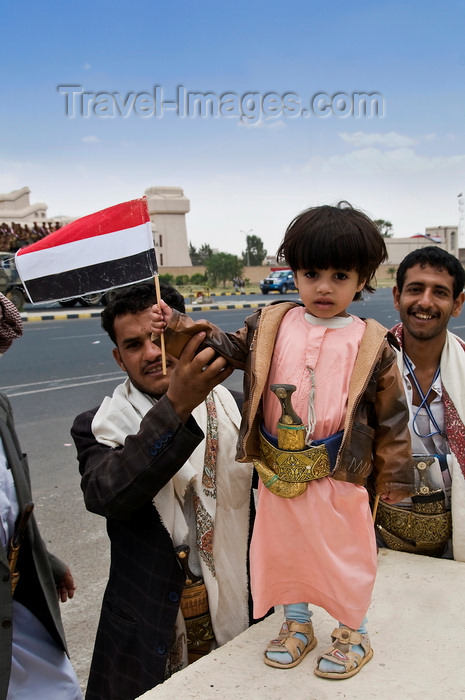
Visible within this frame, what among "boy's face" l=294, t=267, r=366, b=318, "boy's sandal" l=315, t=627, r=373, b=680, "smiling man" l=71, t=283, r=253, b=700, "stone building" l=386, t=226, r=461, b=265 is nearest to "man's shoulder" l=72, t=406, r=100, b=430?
"smiling man" l=71, t=283, r=253, b=700

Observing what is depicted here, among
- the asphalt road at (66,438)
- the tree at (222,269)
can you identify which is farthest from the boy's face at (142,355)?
the tree at (222,269)

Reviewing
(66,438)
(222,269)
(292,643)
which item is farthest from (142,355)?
(222,269)

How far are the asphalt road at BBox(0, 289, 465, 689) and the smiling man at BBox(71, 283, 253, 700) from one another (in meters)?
1.35

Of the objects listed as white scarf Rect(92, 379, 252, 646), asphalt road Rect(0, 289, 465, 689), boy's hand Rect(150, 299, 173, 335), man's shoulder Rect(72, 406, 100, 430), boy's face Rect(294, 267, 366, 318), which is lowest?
asphalt road Rect(0, 289, 465, 689)

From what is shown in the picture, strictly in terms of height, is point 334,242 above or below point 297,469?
above

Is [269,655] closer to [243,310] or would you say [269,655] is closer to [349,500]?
[349,500]

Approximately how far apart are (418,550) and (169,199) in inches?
1942

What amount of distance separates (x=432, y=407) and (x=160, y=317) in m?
1.26

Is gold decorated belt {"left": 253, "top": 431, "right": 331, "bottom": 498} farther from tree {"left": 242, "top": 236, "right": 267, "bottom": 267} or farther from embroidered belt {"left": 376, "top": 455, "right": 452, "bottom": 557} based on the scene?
tree {"left": 242, "top": 236, "right": 267, "bottom": 267}

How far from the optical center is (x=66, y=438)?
629cm

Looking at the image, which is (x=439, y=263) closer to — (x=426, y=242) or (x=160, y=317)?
(x=160, y=317)

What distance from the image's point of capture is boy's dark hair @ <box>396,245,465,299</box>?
8.27 feet

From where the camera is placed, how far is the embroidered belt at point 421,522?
2.36 m

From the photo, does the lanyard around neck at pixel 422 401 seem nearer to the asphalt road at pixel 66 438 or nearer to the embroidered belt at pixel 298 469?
the embroidered belt at pixel 298 469
